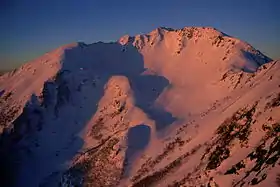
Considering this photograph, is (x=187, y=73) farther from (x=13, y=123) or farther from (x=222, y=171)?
(x=222, y=171)

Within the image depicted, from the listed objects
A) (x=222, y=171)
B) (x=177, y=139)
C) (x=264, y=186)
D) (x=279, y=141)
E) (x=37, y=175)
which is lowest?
(x=37, y=175)

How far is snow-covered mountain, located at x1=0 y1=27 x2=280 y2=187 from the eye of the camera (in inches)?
2936

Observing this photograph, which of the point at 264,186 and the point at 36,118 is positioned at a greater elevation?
the point at 264,186

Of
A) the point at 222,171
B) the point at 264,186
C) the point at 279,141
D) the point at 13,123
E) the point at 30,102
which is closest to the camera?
the point at 264,186

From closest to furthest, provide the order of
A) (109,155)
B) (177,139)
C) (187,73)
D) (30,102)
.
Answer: (177,139), (109,155), (30,102), (187,73)

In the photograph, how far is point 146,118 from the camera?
5468 inches

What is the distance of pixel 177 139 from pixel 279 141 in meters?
60.7

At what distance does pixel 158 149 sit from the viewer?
11519 cm

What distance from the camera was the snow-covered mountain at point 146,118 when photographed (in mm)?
74562

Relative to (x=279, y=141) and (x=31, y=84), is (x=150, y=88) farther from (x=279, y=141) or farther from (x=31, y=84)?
(x=279, y=141)

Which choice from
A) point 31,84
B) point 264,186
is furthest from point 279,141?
point 31,84

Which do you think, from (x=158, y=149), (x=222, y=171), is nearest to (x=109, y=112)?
(x=158, y=149)

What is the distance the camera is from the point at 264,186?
36.7 metres

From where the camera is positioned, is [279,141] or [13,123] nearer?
[279,141]
